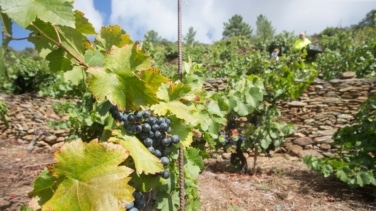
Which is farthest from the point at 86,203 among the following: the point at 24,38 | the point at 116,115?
the point at 24,38

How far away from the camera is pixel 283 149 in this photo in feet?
19.8

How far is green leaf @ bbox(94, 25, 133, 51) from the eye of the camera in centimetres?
145

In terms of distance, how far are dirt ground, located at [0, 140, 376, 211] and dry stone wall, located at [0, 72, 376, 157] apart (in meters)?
0.97

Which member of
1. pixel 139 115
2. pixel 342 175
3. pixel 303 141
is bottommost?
pixel 342 175

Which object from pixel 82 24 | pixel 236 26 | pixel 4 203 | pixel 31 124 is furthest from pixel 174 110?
pixel 236 26

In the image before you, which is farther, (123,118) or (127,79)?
(123,118)

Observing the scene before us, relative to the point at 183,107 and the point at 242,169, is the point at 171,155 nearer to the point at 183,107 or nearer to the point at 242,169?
the point at 183,107

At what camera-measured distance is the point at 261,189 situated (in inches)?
151

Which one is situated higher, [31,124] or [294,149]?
[31,124]

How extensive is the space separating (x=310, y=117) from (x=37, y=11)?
6.23 meters

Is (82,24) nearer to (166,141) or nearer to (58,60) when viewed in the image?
(58,60)

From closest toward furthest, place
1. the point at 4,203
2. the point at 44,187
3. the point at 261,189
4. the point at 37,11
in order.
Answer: the point at 37,11, the point at 44,187, the point at 4,203, the point at 261,189

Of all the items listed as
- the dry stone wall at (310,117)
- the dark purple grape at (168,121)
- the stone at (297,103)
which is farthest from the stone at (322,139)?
the dark purple grape at (168,121)

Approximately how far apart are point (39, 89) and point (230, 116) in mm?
5747
